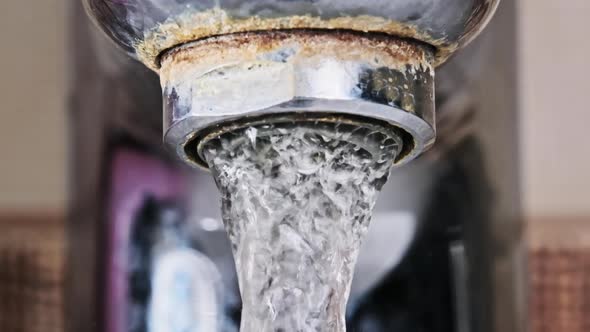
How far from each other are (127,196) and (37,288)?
133 millimetres

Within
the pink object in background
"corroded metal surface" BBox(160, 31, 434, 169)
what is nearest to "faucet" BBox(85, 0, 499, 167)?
"corroded metal surface" BBox(160, 31, 434, 169)

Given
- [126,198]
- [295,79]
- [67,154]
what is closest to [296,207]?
[295,79]

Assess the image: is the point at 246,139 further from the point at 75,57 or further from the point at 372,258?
the point at 75,57

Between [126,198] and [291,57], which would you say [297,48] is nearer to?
Answer: [291,57]

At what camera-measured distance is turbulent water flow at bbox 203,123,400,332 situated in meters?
0.26

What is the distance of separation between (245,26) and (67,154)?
0.42 metres

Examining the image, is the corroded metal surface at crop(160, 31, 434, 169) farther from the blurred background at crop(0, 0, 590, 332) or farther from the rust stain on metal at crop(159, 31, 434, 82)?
the blurred background at crop(0, 0, 590, 332)

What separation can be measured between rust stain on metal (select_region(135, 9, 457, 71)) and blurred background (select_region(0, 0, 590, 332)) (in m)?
0.39

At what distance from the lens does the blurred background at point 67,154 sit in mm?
590

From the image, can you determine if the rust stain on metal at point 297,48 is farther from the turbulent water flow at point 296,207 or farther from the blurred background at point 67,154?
the blurred background at point 67,154

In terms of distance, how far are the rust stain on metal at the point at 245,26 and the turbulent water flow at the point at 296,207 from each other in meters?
0.03

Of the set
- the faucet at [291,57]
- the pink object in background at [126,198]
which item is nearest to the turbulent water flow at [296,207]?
the faucet at [291,57]

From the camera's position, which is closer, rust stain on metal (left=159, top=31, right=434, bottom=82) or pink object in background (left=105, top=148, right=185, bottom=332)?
rust stain on metal (left=159, top=31, right=434, bottom=82)

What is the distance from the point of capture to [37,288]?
602mm
